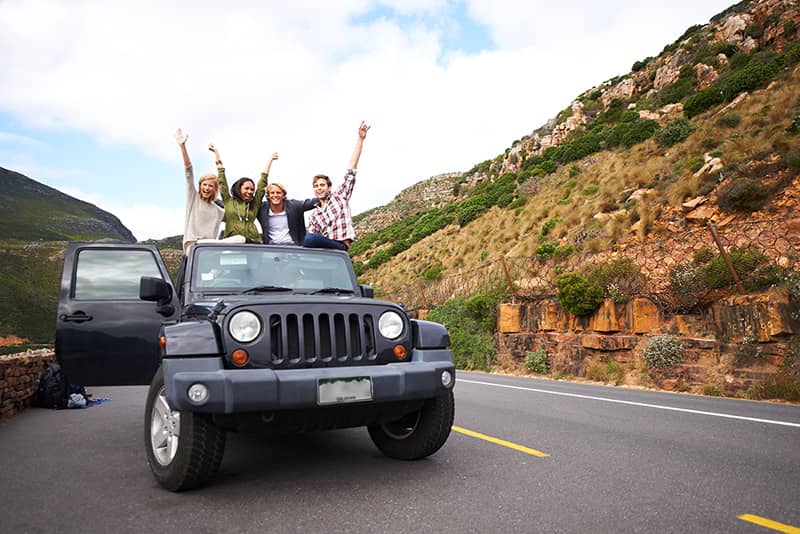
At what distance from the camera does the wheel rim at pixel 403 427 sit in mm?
4434

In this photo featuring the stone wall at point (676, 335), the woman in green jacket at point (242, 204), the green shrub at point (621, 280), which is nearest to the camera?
the woman in green jacket at point (242, 204)

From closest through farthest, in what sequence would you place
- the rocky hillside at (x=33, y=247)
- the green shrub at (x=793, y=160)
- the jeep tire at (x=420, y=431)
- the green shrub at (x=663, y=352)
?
the jeep tire at (x=420, y=431) < the green shrub at (x=663, y=352) < the green shrub at (x=793, y=160) < the rocky hillside at (x=33, y=247)

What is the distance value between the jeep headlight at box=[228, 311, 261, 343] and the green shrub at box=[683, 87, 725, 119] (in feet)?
97.2

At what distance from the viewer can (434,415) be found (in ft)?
13.7

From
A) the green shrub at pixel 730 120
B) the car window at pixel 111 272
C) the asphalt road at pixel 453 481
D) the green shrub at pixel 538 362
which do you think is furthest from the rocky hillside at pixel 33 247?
the green shrub at pixel 730 120

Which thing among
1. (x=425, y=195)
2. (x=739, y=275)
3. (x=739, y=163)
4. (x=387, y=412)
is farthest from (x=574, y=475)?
(x=425, y=195)

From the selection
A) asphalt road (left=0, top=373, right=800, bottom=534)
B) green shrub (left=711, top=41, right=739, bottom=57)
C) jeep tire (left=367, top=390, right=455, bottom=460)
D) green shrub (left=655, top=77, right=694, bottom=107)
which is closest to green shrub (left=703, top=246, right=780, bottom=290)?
asphalt road (left=0, top=373, right=800, bottom=534)

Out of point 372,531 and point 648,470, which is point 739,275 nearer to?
point 648,470

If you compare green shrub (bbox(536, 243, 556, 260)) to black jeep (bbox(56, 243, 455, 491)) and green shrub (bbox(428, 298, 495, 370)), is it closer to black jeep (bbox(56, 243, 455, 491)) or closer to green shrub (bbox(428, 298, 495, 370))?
green shrub (bbox(428, 298, 495, 370))

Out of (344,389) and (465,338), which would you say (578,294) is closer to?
(465,338)

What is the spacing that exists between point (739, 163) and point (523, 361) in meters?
10.6

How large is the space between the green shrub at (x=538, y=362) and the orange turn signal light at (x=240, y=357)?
40.0ft

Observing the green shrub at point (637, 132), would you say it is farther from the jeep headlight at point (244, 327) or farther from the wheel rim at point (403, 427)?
the jeep headlight at point (244, 327)

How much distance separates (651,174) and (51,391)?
23.1m
